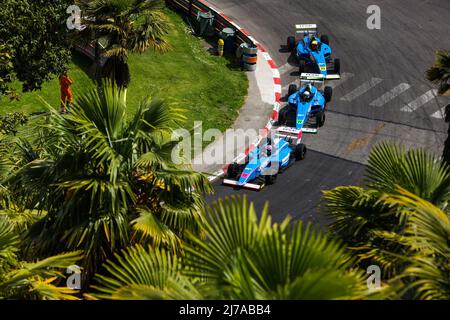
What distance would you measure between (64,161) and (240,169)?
1038 centimetres

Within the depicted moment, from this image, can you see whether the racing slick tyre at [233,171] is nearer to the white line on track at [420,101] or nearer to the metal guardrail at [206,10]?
the white line on track at [420,101]

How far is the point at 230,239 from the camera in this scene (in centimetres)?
694

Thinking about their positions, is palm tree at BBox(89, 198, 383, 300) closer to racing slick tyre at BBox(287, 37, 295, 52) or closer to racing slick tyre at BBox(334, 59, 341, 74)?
racing slick tyre at BBox(334, 59, 341, 74)

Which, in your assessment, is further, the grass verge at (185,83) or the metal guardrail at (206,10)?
the metal guardrail at (206,10)

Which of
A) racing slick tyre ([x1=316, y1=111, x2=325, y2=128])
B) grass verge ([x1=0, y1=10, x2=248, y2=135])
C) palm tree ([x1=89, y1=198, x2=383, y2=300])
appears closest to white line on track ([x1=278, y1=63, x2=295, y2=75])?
grass verge ([x1=0, y1=10, x2=248, y2=135])

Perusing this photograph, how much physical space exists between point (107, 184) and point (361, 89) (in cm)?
1755

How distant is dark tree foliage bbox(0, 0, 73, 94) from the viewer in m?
18.0

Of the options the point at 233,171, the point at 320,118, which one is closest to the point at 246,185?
the point at 233,171

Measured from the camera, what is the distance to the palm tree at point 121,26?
731 inches

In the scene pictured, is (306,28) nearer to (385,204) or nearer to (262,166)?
(262,166)

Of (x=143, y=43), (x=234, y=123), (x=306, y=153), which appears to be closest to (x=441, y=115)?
(x=306, y=153)

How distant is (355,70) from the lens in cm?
2747

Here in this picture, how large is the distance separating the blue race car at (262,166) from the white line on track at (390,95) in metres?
5.44

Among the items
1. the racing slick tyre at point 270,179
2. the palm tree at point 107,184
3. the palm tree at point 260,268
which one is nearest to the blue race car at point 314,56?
the racing slick tyre at point 270,179
